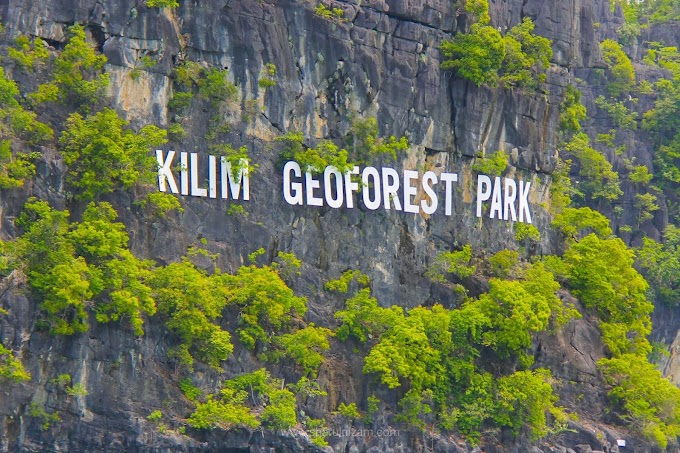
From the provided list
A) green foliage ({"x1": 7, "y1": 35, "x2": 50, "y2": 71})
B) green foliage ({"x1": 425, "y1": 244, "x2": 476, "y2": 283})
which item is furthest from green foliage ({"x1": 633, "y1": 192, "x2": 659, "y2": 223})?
green foliage ({"x1": 7, "y1": 35, "x2": 50, "y2": 71})

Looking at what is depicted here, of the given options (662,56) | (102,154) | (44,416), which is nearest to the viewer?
(44,416)

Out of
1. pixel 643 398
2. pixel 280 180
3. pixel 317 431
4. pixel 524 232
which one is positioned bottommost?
pixel 317 431

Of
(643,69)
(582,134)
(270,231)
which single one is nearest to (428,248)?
(270,231)

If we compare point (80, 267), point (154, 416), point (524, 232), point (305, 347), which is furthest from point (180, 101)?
point (524, 232)

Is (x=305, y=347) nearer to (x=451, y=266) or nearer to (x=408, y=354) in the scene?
(x=408, y=354)

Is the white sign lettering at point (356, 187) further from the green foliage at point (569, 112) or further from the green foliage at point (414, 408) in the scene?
the green foliage at point (414, 408)

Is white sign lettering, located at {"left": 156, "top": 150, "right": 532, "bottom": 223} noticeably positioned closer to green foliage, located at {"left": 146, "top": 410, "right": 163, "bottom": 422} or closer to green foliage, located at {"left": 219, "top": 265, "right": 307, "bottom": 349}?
green foliage, located at {"left": 219, "top": 265, "right": 307, "bottom": 349}
